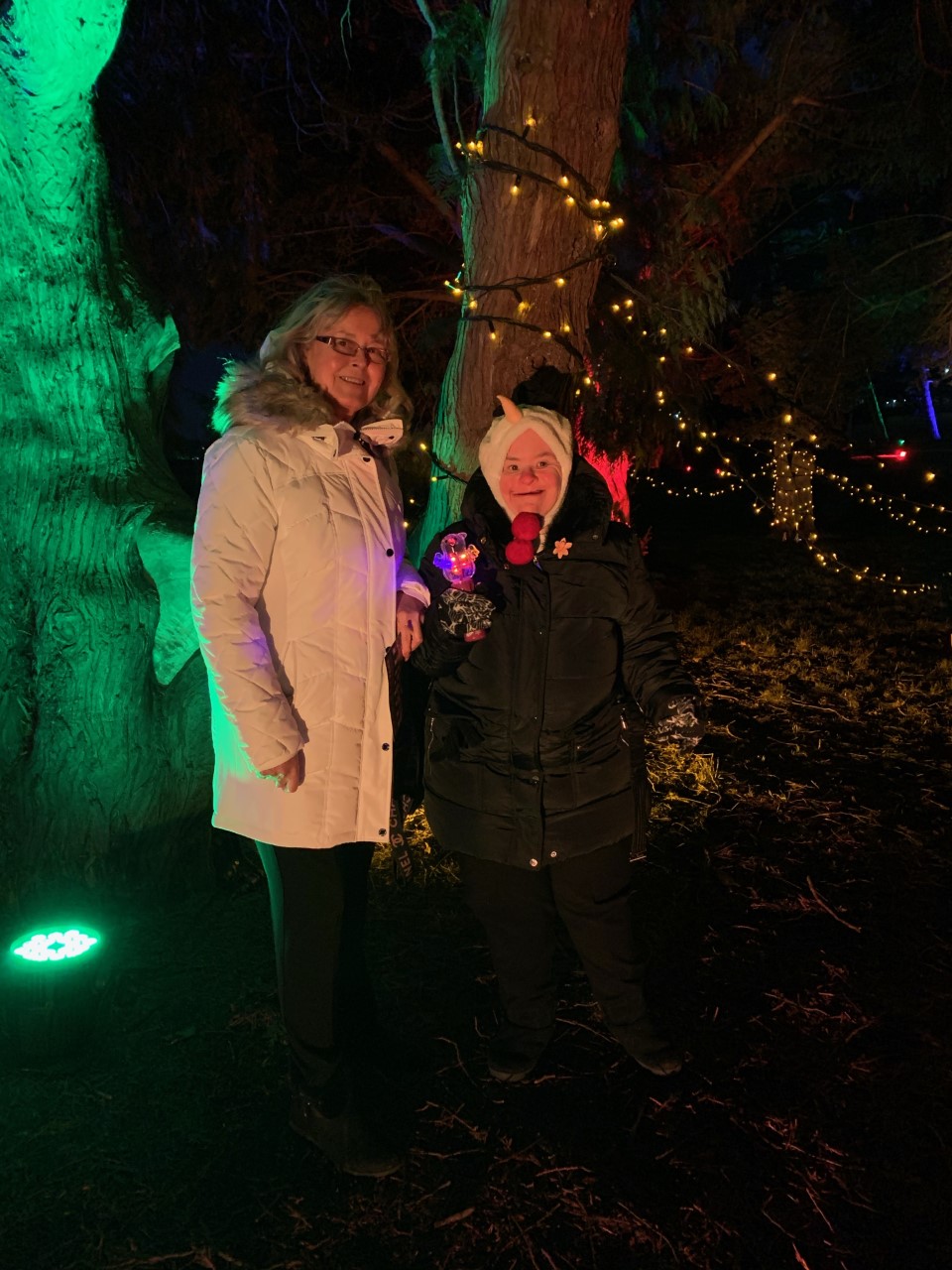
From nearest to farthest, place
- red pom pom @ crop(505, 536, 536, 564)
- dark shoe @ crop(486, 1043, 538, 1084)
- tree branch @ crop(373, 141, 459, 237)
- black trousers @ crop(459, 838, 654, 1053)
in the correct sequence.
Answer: red pom pom @ crop(505, 536, 536, 564) → black trousers @ crop(459, 838, 654, 1053) → dark shoe @ crop(486, 1043, 538, 1084) → tree branch @ crop(373, 141, 459, 237)

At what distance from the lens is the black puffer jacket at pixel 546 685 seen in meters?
2.48

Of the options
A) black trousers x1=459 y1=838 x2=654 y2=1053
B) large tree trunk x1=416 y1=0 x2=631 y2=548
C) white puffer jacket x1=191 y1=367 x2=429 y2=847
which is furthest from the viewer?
large tree trunk x1=416 y1=0 x2=631 y2=548

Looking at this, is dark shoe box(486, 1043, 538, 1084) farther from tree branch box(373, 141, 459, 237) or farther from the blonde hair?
tree branch box(373, 141, 459, 237)

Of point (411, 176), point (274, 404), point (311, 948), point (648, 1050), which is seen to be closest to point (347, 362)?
point (274, 404)

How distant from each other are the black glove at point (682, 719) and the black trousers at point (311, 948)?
0.93 meters

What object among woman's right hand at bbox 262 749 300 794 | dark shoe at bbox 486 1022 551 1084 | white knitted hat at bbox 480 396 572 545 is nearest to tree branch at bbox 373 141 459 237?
white knitted hat at bbox 480 396 572 545

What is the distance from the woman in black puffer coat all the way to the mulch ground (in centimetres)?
50

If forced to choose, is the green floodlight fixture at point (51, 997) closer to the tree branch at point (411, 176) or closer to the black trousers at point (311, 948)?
the black trousers at point (311, 948)

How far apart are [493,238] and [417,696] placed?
196 centimetres

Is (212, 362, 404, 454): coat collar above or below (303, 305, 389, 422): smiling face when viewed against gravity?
below

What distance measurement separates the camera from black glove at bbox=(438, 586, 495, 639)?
2381mm

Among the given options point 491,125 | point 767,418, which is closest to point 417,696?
point 491,125

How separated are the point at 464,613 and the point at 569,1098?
1512 millimetres

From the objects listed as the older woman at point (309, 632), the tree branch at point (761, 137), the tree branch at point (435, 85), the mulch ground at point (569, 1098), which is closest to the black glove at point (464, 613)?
the older woman at point (309, 632)
